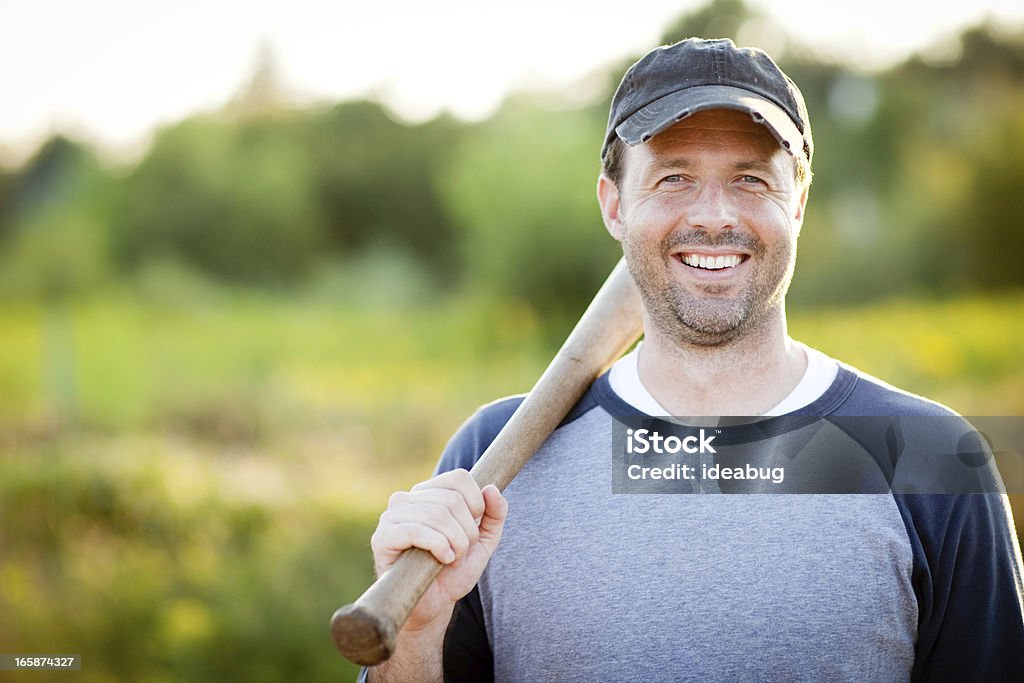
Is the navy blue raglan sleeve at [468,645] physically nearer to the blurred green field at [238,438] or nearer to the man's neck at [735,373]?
the man's neck at [735,373]

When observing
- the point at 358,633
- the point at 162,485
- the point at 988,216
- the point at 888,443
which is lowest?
the point at 358,633

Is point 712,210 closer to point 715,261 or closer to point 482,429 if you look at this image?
point 715,261

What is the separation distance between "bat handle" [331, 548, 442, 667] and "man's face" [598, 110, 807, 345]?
0.71 meters

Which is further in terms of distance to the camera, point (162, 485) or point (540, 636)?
point (162, 485)

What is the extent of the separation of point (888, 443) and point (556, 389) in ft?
1.96

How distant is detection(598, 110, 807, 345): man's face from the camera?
5.27 ft

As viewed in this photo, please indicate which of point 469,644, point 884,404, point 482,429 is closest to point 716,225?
point 884,404

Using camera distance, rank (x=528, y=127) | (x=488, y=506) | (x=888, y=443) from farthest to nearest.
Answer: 1. (x=528, y=127)
2. (x=888, y=443)
3. (x=488, y=506)

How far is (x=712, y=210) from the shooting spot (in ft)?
5.28

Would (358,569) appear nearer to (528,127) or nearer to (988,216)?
(528,127)

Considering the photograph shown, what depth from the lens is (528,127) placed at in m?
8.80

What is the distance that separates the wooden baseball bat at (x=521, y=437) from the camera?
3.72ft

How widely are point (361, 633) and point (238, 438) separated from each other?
6264 mm

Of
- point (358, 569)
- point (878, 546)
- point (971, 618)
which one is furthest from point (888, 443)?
point (358, 569)
